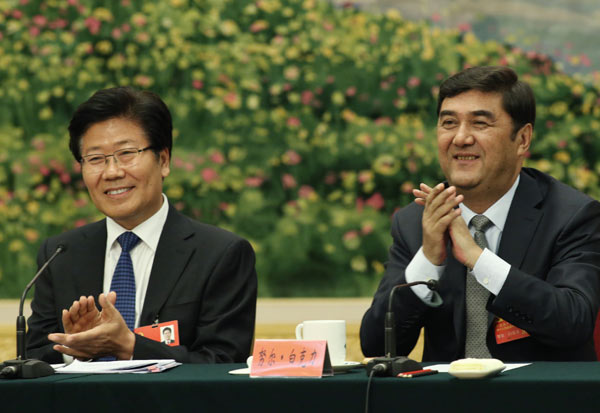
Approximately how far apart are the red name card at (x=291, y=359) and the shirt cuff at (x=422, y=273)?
60 cm

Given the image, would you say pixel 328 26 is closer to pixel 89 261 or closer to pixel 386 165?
pixel 386 165

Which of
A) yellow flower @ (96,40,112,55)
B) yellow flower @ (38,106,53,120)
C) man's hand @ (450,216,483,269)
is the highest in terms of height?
yellow flower @ (96,40,112,55)

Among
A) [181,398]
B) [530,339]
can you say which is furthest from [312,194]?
[181,398]

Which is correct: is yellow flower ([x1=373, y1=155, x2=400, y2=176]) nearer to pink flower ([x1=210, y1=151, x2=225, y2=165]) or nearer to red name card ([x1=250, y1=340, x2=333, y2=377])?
A: pink flower ([x1=210, y1=151, x2=225, y2=165])

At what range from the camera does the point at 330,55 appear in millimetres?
3857

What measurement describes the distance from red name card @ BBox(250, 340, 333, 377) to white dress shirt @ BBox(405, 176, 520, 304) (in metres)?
0.60

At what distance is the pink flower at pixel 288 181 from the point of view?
12.4 feet

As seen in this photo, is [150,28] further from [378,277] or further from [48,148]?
[378,277]

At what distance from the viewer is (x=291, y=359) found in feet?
5.49

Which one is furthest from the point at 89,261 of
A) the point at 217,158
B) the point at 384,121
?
the point at 384,121

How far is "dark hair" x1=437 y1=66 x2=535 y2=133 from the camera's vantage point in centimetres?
236

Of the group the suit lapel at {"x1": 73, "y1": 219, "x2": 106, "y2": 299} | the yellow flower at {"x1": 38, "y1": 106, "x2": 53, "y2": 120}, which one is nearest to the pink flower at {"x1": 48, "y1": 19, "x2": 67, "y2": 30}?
the yellow flower at {"x1": 38, "y1": 106, "x2": 53, "y2": 120}

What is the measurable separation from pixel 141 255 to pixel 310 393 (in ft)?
3.67

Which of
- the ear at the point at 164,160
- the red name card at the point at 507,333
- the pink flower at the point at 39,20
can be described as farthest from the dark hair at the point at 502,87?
the pink flower at the point at 39,20
